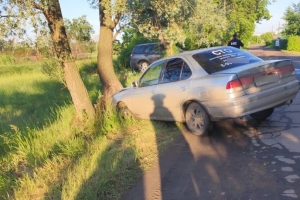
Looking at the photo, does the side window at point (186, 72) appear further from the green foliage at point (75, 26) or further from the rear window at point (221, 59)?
the green foliage at point (75, 26)

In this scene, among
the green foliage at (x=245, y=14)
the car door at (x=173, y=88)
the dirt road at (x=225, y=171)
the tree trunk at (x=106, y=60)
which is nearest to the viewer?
the dirt road at (x=225, y=171)

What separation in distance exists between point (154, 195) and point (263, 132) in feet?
9.06

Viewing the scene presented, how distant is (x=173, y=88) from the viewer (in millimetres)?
6184

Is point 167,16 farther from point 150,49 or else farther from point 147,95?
point 150,49

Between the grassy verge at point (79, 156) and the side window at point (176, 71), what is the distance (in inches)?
41.3

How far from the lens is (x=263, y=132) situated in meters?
5.75

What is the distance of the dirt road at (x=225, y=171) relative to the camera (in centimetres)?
370

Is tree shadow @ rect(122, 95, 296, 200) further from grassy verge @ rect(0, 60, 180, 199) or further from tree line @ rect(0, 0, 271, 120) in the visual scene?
tree line @ rect(0, 0, 271, 120)

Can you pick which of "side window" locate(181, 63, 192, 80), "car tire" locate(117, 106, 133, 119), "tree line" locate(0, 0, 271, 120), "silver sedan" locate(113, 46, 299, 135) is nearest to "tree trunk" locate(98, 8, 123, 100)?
"tree line" locate(0, 0, 271, 120)

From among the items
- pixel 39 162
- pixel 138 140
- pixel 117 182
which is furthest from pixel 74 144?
pixel 117 182

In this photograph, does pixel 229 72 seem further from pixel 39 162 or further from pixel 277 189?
pixel 39 162

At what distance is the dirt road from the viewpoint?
370 centimetres

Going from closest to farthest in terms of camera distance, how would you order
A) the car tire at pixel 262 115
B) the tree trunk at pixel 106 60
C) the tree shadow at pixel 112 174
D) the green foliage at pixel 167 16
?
the tree shadow at pixel 112 174, the car tire at pixel 262 115, the green foliage at pixel 167 16, the tree trunk at pixel 106 60

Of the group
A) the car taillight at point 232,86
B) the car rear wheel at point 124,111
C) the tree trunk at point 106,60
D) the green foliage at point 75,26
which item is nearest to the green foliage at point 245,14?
the green foliage at point 75,26
